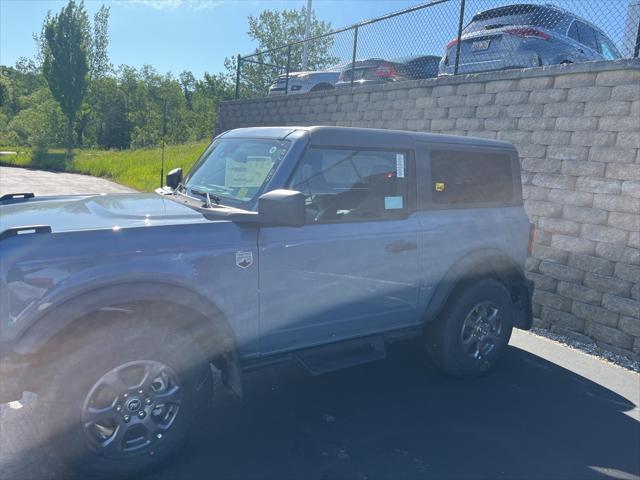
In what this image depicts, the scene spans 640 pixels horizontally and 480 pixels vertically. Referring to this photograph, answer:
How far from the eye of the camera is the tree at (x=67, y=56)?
2745 centimetres

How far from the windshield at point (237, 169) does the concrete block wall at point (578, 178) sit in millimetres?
3572

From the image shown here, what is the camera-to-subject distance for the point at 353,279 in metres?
3.45

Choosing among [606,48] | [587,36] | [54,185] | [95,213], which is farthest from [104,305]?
[54,185]

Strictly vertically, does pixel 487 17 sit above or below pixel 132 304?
above

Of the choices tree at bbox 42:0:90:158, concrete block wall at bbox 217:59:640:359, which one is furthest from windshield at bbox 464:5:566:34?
tree at bbox 42:0:90:158

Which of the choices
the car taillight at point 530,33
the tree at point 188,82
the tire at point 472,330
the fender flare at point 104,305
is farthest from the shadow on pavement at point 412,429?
the tree at point 188,82

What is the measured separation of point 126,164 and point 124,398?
19590 mm

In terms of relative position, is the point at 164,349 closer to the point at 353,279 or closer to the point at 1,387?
the point at 1,387

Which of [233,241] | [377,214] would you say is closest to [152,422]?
[233,241]

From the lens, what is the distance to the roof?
345cm

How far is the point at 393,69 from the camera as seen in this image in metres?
10.2

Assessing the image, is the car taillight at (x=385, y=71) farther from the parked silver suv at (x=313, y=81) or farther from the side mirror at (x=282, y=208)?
the side mirror at (x=282, y=208)

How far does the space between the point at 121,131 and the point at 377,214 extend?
50.6 m

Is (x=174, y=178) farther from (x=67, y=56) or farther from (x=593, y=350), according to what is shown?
(x=67, y=56)
